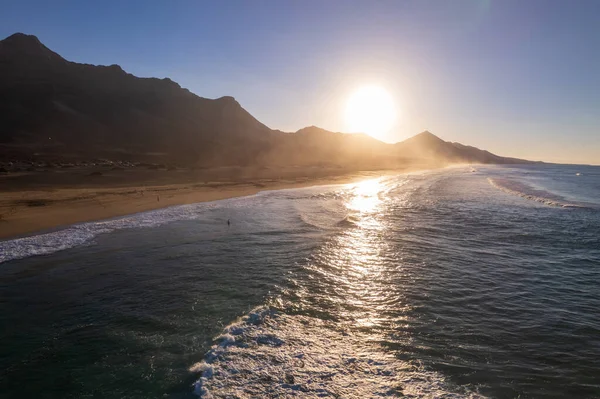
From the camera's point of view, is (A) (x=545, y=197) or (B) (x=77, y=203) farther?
(A) (x=545, y=197)

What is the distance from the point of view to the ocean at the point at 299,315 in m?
5.62

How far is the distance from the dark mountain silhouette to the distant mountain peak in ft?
0.84

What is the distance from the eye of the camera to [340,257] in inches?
494

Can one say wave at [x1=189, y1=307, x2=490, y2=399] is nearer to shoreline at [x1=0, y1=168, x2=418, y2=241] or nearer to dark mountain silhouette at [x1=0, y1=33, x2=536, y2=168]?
shoreline at [x1=0, y1=168, x2=418, y2=241]

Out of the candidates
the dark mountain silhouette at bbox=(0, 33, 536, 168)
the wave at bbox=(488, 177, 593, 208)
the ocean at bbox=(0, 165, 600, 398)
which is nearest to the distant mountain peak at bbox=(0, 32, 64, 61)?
the dark mountain silhouette at bbox=(0, 33, 536, 168)

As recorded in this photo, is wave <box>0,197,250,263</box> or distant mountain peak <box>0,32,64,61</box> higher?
distant mountain peak <box>0,32,64,61</box>

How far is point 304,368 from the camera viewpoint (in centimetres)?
591

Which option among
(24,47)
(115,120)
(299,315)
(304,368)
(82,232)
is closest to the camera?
(304,368)

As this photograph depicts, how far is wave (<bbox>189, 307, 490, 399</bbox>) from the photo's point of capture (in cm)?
532

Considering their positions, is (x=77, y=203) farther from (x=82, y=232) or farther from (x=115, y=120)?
(x=115, y=120)

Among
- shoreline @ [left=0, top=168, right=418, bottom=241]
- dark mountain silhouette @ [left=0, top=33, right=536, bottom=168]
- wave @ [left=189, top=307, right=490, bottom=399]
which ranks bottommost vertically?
wave @ [left=189, top=307, right=490, bottom=399]

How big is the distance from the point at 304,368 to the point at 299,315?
200cm

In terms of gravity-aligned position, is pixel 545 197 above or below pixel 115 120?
below

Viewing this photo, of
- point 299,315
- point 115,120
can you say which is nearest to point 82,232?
point 299,315
